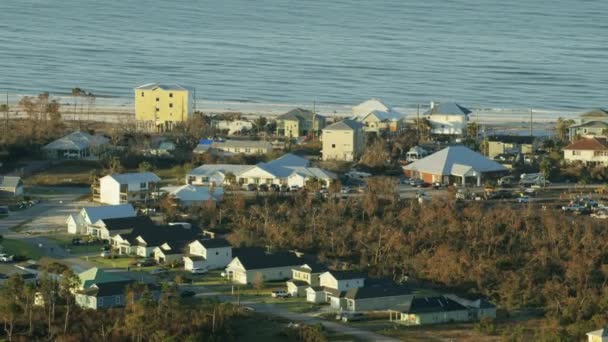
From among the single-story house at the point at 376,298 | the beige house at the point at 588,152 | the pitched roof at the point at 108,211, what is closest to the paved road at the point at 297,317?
the single-story house at the point at 376,298

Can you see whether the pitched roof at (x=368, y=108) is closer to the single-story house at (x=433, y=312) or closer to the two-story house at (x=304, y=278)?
the two-story house at (x=304, y=278)

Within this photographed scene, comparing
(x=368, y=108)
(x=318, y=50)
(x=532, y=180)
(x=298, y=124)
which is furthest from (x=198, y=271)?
(x=318, y=50)

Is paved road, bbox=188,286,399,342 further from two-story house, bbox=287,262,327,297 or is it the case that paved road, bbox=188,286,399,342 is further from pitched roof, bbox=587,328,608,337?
pitched roof, bbox=587,328,608,337

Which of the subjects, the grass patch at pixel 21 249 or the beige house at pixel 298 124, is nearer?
the grass patch at pixel 21 249

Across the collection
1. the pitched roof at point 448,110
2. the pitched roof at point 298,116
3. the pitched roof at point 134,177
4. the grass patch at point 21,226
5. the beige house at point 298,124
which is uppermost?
the pitched roof at point 448,110

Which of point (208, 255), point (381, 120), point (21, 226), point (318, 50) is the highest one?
point (318, 50)

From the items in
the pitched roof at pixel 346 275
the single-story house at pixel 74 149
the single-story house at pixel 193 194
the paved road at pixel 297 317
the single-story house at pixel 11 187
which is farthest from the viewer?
the single-story house at pixel 74 149

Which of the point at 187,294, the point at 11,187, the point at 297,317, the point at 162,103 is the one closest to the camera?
the point at 297,317

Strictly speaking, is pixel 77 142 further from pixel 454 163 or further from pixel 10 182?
pixel 454 163
